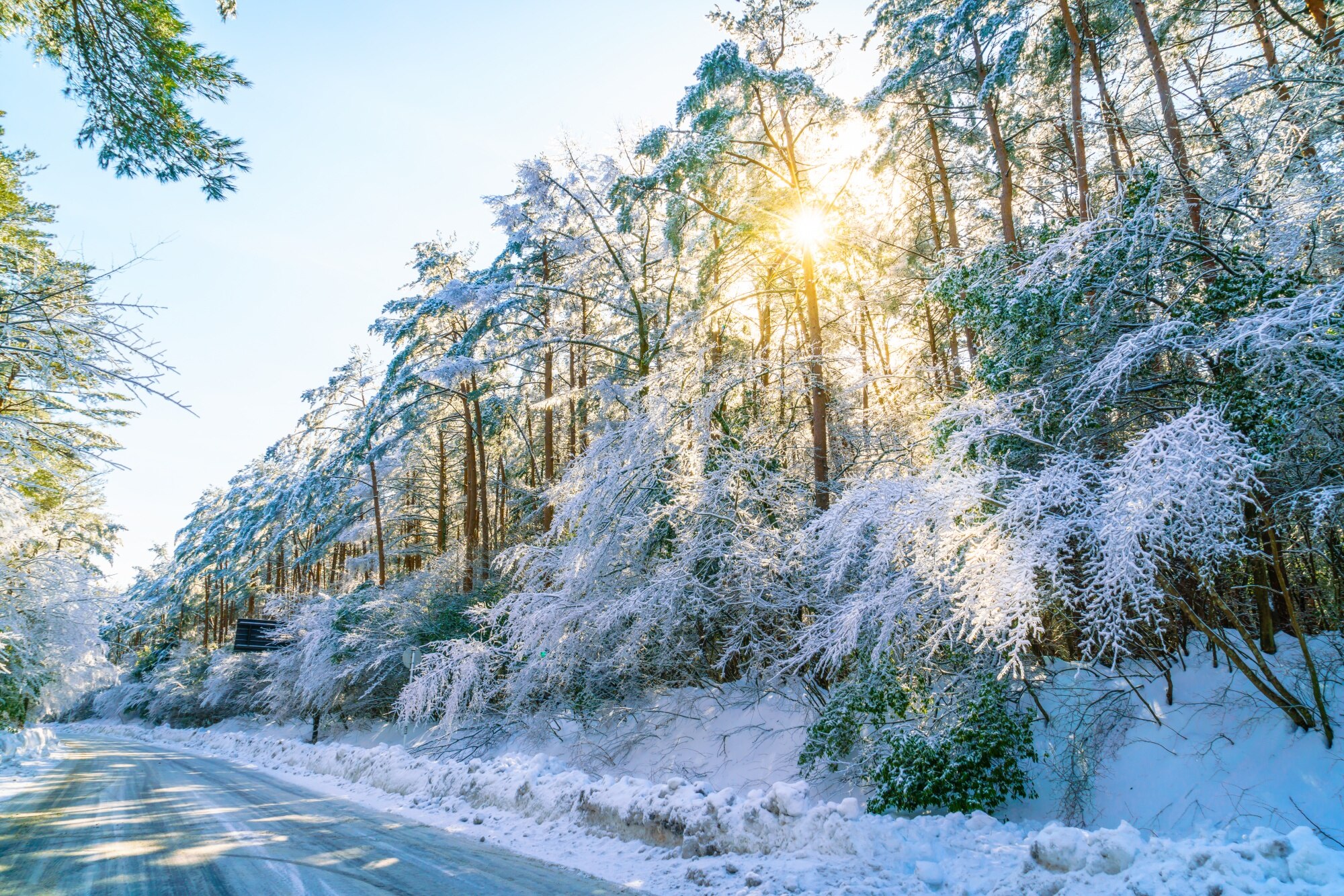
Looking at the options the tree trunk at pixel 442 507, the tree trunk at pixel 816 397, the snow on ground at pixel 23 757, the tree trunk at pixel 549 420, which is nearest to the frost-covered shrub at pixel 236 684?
the snow on ground at pixel 23 757

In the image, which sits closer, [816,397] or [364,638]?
[816,397]

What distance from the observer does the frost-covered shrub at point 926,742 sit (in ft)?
19.5

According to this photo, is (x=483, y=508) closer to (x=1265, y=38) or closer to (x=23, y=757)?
(x=23, y=757)

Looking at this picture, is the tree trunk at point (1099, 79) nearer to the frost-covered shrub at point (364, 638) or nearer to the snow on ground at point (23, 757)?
the frost-covered shrub at point (364, 638)

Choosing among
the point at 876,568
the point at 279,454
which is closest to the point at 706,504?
the point at 876,568

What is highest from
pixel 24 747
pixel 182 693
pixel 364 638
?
pixel 364 638

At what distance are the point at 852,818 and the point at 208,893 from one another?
4.83 meters

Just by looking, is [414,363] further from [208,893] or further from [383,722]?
[208,893]

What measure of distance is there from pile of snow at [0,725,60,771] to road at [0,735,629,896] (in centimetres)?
688

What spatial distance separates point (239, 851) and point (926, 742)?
254 inches

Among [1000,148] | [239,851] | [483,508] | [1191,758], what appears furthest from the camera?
[483,508]

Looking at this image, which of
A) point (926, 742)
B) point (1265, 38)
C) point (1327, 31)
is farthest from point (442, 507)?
point (1327, 31)

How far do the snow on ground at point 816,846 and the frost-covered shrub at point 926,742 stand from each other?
345 mm

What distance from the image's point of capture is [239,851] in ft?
19.5
